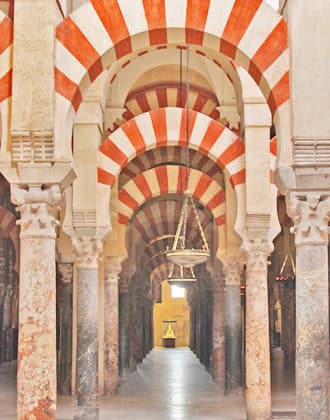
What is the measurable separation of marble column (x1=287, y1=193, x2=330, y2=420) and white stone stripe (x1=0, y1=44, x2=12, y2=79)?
204 centimetres

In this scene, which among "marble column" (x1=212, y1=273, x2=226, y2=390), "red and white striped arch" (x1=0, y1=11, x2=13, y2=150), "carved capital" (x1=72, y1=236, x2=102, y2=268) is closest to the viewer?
"red and white striped arch" (x1=0, y1=11, x2=13, y2=150)

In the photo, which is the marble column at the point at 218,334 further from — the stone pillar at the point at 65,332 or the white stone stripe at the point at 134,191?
the white stone stripe at the point at 134,191

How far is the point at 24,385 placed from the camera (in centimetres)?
495

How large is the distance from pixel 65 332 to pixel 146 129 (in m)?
3.27

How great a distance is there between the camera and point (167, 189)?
1073 cm

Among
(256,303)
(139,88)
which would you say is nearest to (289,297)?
(139,88)

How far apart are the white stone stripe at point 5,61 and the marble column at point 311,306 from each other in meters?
2.04

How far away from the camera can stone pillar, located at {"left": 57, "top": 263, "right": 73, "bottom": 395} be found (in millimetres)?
10453

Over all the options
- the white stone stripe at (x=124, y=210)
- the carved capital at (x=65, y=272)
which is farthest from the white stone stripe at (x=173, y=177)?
the carved capital at (x=65, y=272)

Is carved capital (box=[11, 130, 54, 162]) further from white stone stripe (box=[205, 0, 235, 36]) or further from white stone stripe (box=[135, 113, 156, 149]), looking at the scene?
white stone stripe (box=[135, 113, 156, 149])

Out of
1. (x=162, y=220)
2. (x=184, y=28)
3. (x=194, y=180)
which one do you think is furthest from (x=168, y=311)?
(x=184, y=28)

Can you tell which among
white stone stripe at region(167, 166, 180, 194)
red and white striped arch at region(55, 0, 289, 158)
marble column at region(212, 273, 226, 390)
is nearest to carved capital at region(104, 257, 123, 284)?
white stone stripe at region(167, 166, 180, 194)

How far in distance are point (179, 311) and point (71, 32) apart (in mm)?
27174

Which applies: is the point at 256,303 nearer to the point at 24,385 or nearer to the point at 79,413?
the point at 79,413
